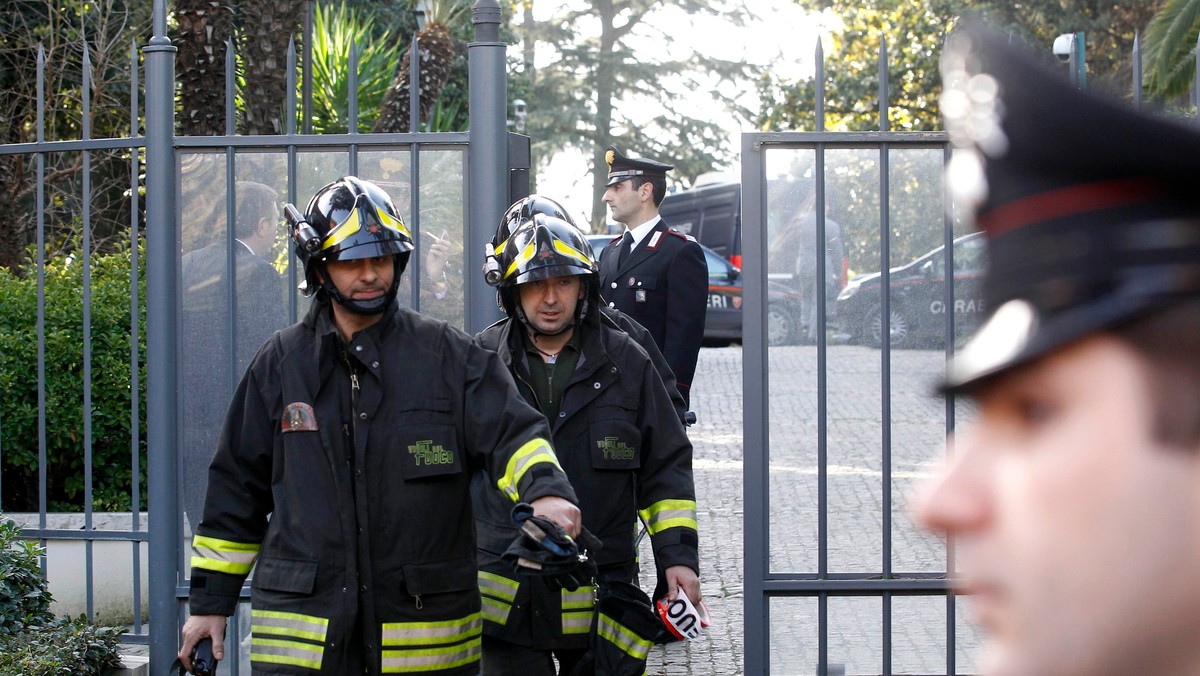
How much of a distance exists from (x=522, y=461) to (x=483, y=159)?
5.83ft

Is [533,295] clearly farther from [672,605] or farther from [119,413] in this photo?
[119,413]

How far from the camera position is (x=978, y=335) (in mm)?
985

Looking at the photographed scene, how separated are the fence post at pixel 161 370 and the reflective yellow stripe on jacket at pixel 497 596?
1555 mm

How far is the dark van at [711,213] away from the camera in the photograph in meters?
25.5

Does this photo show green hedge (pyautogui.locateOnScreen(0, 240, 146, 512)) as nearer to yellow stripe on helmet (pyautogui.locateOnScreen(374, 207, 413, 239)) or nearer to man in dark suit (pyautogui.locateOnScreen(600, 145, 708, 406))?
man in dark suit (pyautogui.locateOnScreen(600, 145, 708, 406))

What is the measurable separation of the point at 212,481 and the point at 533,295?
1.20m

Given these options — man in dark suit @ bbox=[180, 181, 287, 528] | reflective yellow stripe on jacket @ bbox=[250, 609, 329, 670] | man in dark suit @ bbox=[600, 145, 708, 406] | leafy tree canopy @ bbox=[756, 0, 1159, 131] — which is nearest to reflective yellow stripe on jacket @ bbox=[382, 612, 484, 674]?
reflective yellow stripe on jacket @ bbox=[250, 609, 329, 670]

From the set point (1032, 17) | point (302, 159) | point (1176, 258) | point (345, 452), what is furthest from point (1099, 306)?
point (1032, 17)

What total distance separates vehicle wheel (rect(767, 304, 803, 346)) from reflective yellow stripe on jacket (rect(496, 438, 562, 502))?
4.17 feet

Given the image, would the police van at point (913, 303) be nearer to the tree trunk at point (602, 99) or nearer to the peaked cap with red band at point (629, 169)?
the peaked cap with red band at point (629, 169)

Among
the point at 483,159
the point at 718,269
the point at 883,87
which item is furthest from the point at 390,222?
the point at 718,269

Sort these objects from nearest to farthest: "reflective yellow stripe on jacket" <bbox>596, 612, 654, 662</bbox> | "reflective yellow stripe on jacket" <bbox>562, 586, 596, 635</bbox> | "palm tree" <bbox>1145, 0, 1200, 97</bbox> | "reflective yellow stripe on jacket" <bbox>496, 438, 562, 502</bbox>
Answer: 1. "reflective yellow stripe on jacket" <bbox>496, 438, 562, 502</bbox>
2. "reflective yellow stripe on jacket" <bbox>596, 612, 654, 662</bbox>
3. "reflective yellow stripe on jacket" <bbox>562, 586, 596, 635</bbox>
4. "palm tree" <bbox>1145, 0, 1200, 97</bbox>

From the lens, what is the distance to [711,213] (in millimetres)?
25766

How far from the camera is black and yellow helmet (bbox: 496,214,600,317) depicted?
14.6 feet
